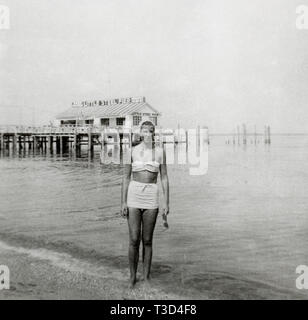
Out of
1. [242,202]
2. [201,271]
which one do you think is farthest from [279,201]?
[201,271]

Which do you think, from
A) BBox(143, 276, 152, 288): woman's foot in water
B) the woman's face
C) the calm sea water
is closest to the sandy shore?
BBox(143, 276, 152, 288): woman's foot in water

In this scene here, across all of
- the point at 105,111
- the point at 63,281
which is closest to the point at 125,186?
the point at 63,281

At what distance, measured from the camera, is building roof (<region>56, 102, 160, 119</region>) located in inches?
1907

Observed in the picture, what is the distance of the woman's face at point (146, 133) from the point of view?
5.11m

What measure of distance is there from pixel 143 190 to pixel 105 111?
1836 inches

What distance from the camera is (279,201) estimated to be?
13047 millimetres

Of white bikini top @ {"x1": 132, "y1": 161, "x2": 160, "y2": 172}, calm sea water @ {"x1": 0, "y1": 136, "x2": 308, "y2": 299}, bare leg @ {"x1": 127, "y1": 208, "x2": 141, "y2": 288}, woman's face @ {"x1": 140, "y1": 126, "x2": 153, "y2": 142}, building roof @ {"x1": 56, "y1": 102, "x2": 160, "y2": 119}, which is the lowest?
calm sea water @ {"x1": 0, "y1": 136, "x2": 308, "y2": 299}

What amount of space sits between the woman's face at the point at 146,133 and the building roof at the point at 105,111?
140ft

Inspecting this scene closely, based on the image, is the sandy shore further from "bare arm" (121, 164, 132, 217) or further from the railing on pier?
the railing on pier

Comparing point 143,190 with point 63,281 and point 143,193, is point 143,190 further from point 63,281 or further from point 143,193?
point 63,281

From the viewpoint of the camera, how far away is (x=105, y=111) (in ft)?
167

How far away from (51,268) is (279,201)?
9.01 m

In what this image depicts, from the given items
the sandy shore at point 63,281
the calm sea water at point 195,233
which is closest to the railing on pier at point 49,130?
the calm sea water at point 195,233
